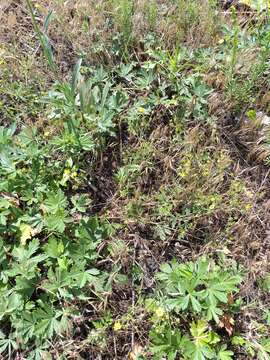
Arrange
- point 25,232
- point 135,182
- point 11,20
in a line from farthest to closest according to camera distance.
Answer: point 11,20, point 135,182, point 25,232

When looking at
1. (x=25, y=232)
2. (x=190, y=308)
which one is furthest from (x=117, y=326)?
(x=25, y=232)

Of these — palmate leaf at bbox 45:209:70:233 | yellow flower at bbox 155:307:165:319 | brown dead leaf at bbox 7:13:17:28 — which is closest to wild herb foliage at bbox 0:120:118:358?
palmate leaf at bbox 45:209:70:233

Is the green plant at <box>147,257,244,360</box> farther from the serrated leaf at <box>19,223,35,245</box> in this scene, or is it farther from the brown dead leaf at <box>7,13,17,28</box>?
the brown dead leaf at <box>7,13,17,28</box>

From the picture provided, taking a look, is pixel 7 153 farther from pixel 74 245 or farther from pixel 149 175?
pixel 149 175

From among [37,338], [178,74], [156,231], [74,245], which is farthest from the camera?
[178,74]

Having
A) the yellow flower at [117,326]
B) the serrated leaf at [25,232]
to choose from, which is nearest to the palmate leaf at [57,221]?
the serrated leaf at [25,232]

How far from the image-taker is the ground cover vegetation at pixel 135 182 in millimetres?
2123

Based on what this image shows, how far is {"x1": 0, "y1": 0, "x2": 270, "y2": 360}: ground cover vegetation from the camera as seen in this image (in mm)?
2123

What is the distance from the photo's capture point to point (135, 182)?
244 centimetres

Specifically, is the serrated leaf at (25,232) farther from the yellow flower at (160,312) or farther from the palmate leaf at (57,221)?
the yellow flower at (160,312)

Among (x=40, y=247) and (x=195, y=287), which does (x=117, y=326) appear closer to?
(x=195, y=287)

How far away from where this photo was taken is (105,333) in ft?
7.03

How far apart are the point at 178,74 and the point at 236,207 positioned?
902 millimetres

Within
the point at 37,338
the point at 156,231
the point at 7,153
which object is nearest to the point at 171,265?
the point at 156,231
